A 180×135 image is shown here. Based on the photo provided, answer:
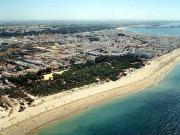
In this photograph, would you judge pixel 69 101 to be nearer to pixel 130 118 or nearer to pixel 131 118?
pixel 130 118

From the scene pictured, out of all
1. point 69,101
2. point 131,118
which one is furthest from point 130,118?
point 69,101

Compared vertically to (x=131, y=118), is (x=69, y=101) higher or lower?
higher

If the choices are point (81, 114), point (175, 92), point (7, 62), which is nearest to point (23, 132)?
point (81, 114)

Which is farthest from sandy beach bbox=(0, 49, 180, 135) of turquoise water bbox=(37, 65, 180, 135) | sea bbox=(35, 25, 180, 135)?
turquoise water bbox=(37, 65, 180, 135)

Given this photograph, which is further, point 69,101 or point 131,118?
point 69,101

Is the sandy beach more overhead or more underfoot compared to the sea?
more overhead

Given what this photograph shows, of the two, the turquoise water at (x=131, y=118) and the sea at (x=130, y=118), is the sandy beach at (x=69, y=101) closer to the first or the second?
the sea at (x=130, y=118)

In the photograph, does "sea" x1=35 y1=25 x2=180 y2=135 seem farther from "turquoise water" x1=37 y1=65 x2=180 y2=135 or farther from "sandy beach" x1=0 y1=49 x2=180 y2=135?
"sandy beach" x1=0 y1=49 x2=180 y2=135

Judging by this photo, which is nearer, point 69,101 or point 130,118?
point 130,118
